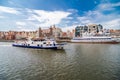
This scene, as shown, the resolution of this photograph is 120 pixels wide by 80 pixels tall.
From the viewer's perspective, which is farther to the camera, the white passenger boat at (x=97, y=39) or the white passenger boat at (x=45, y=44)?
the white passenger boat at (x=97, y=39)

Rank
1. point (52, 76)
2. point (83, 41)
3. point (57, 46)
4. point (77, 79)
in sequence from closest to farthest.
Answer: point (77, 79) < point (52, 76) < point (57, 46) < point (83, 41)

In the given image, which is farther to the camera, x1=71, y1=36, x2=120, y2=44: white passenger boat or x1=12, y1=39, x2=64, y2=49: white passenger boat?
x1=71, y1=36, x2=120, y2=44: white passenger boat

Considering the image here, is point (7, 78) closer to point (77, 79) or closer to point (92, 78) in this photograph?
point (77, 79)

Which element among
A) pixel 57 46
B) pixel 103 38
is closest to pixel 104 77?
pixel 57 46

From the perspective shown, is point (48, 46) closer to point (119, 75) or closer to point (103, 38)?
point (119, 75)

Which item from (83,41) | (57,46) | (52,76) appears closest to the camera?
(52,76)

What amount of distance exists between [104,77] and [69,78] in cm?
475

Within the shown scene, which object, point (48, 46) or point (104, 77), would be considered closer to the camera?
point (104, 77)

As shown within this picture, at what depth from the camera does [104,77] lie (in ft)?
57.0

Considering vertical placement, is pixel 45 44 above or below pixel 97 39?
below

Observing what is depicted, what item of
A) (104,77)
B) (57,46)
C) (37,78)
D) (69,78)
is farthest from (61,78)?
(57,46)

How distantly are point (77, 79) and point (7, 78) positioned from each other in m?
9.27

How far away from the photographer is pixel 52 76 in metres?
17.9

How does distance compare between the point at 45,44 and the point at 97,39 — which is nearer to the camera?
the point at 45,44
